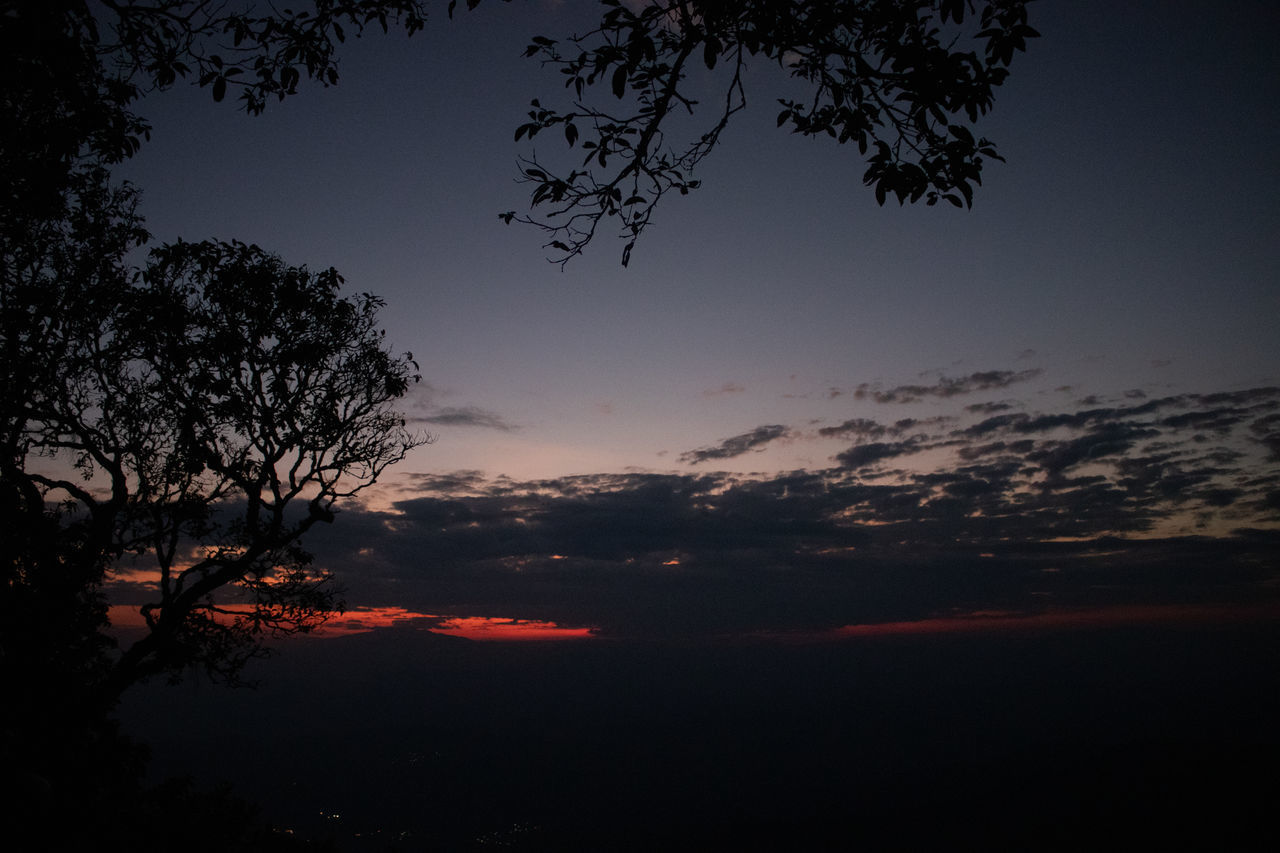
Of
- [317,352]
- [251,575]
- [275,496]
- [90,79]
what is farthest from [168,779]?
[90,79]

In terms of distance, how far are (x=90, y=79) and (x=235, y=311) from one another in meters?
6.27

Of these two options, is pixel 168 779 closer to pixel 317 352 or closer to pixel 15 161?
pixel 317 352

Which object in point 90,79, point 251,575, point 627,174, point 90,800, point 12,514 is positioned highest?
point 90,79

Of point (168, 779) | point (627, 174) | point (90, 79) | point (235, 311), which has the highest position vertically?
point (90, 79)

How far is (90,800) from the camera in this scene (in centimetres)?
984

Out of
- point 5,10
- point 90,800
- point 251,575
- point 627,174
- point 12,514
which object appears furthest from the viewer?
point 251,575

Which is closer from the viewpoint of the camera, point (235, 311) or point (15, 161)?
point (15, 161)

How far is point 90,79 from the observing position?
10109 millimetres

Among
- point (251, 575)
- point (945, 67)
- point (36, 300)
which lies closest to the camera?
point (945, 67)

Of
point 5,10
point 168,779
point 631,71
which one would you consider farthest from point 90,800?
point 631,71

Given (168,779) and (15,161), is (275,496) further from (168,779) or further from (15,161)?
(15,161)

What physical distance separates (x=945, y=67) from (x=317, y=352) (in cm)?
1547

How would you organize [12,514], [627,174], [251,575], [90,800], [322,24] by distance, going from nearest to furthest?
[627,174], [322,24], [90,800], [12,514], [251,575]

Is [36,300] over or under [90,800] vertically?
over
